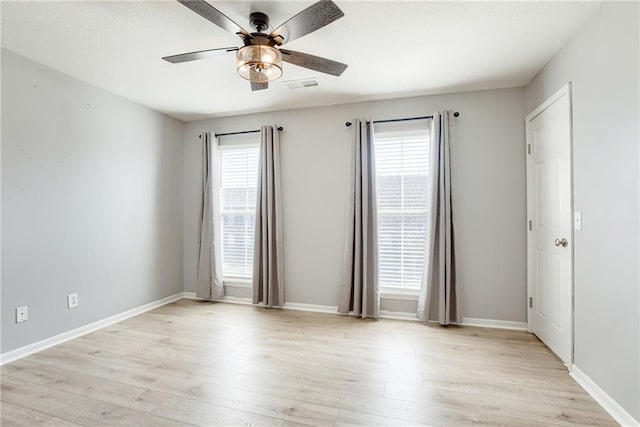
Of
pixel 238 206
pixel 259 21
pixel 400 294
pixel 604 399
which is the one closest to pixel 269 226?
pixel 238 206

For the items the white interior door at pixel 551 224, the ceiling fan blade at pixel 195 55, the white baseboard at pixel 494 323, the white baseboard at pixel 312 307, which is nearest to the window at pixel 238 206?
the white baseboard at pixel 312 307

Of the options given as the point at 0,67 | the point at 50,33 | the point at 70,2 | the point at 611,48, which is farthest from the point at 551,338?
the point at 0,67

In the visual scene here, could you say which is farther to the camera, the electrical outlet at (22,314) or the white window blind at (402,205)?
the white window blind at (402,205)

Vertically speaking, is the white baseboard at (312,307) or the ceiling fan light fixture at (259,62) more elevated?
the ceiling fan light fixture at (259,62)

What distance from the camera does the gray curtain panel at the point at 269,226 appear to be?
3.82 m

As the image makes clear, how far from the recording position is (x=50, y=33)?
2.23 metres

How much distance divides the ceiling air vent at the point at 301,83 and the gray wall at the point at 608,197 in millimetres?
2082

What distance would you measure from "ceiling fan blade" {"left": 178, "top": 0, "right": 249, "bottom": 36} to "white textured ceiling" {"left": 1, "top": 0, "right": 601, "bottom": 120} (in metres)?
0.25

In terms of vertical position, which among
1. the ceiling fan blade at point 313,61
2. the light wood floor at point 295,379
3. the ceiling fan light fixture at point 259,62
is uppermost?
the ceiling fan blade at point 313,61

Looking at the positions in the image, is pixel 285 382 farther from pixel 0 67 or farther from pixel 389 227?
pixel 0 67

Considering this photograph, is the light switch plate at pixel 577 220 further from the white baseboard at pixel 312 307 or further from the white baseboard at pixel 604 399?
the white baseboard at pixel 312 307

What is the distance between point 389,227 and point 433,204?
560 mm

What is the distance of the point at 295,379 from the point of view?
2.21 meters

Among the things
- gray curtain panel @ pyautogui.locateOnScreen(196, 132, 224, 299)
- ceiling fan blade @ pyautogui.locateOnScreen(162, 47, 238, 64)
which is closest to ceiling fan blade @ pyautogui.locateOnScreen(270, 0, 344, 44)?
ceiling fan blade @ pyautogui.locateOnScreen(162, 47, 238, 64)
